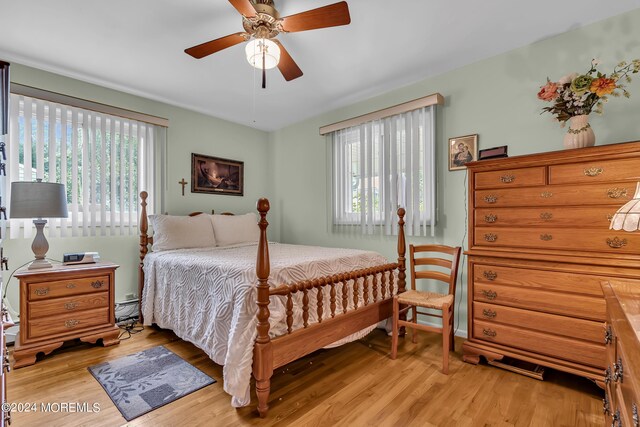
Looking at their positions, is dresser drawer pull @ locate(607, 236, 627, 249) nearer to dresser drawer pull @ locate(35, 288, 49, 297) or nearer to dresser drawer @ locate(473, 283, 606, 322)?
dresser drawer @ locate(473, 283, 606, 322)

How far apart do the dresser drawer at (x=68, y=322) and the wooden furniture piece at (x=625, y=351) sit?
321 centimetres

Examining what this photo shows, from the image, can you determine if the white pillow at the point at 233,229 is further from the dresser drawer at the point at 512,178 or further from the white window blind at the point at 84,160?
the dresser drawer at the point at 512,178

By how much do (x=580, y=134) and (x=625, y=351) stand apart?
5.51ft

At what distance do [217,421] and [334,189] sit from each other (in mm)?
2673

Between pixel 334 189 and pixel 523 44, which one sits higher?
pixel 523 44

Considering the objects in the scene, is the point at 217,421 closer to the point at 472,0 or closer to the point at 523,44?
the point at 472,0

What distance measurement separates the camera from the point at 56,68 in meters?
2.78

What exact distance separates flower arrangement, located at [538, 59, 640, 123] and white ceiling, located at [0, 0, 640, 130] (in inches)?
19.7

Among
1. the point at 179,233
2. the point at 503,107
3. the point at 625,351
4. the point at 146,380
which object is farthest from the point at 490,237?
the point at 179,233

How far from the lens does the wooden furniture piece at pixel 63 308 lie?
7.31ft

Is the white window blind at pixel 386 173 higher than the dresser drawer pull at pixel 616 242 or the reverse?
higher

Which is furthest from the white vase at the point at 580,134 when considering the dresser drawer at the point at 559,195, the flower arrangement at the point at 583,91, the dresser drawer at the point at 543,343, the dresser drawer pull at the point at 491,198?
the dresser drawer at the point at 543,343

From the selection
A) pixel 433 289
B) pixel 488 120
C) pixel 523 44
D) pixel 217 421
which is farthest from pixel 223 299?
pixel 523 44

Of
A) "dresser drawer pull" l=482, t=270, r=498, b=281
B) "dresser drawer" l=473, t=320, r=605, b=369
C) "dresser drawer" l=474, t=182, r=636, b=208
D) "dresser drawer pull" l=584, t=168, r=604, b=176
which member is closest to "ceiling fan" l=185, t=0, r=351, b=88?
"dresser drawer" l=474, t=182, r=636, b=208
